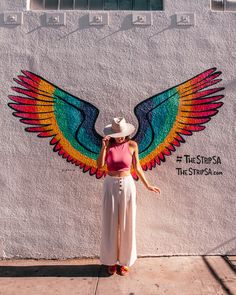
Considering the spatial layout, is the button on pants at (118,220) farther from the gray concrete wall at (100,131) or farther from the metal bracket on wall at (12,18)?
the metal bracket on wall at (12,18)

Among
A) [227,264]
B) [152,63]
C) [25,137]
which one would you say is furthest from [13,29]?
[227,264]

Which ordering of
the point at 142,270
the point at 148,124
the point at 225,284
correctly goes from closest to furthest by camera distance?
1. the point at 225,284
2. the point at 142,270
3. the point at 148,124

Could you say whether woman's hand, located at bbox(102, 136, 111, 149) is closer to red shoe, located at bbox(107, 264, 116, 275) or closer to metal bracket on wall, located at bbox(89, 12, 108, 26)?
red shoe, located at bbox(107, 264, 116, 275)

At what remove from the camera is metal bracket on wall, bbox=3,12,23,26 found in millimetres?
4320

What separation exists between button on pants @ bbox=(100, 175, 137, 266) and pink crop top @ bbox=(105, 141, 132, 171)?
0.41 ft

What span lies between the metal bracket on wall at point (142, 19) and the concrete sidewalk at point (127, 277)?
3177 millimetres

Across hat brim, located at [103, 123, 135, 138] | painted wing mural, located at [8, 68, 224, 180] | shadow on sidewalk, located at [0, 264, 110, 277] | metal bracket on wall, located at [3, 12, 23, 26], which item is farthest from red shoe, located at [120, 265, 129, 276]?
metal bracket on wall, located at [3, 12, 23, 26]

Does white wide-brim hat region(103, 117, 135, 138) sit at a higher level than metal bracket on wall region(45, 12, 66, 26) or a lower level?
lower

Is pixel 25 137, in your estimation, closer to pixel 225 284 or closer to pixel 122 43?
pixel 122 43

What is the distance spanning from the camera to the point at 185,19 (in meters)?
4.34

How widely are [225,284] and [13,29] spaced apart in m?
4.17

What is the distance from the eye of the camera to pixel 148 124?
14.1ft

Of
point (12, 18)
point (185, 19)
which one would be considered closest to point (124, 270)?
point (185, 19)

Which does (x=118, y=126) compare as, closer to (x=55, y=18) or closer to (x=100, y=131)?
(x=100, y=131)
